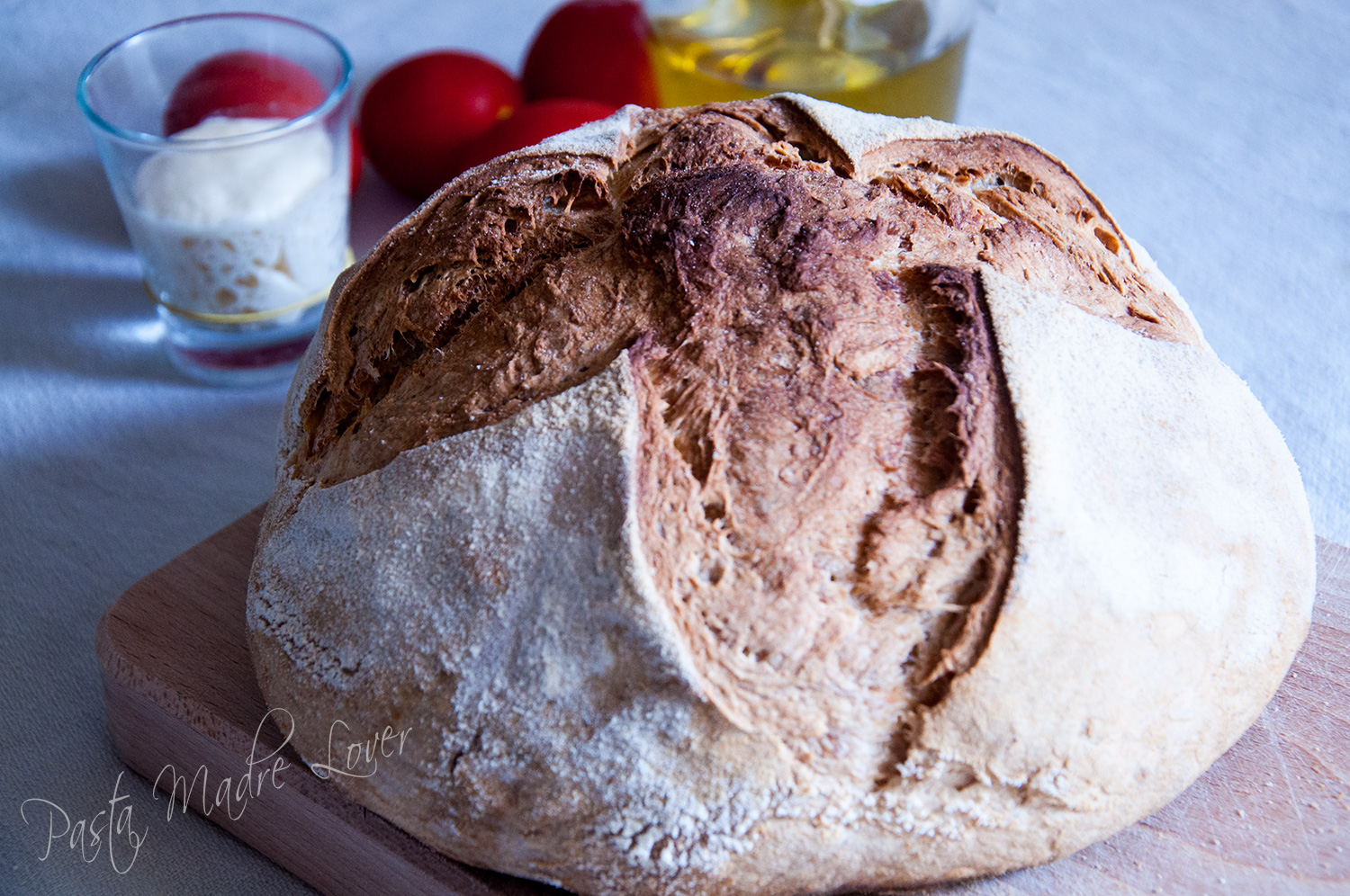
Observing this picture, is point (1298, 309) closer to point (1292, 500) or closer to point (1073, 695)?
point (1292, 500)

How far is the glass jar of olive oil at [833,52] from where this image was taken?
5.29 ft

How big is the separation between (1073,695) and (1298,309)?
3.67 ft

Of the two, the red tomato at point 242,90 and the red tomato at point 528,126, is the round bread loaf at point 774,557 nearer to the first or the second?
the red tomato at point 528,126

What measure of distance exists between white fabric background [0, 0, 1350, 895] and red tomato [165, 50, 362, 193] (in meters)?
0.25

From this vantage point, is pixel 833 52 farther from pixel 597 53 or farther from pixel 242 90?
pixel 242 90

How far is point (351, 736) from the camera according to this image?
3.03 feet

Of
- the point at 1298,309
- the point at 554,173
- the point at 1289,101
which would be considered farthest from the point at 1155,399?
the point at 1289,101

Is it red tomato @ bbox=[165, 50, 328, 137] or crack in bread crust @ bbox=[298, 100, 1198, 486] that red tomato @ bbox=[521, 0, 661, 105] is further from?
crack in bread crust @ bbox=[298, 100, 1198, 486]

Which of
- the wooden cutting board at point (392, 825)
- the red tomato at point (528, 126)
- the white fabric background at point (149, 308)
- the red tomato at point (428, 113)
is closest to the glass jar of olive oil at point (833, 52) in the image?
the red tomato at point (528, 126)

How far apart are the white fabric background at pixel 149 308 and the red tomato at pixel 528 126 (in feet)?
0.95

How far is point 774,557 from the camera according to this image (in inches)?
33.6

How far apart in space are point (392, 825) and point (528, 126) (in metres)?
1.07

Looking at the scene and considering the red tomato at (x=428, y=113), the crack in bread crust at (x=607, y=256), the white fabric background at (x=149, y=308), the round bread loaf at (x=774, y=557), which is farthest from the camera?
the red tomato at (x=428, y=113)

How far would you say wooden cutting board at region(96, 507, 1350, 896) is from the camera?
932 millimetres
